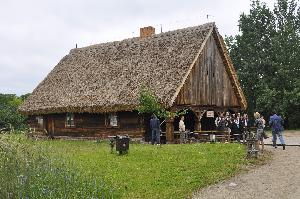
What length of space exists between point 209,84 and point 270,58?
1853 centimetres

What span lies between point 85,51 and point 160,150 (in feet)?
69.5

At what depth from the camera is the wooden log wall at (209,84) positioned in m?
29.5

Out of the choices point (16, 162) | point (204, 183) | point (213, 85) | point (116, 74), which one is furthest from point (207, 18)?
point (16, 162)

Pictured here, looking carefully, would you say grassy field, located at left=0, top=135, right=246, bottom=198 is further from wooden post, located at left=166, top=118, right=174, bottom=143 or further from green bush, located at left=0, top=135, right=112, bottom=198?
wooden post, located at left=166, top=118, right=174, bottom=143

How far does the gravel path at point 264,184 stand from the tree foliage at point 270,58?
2763 cm

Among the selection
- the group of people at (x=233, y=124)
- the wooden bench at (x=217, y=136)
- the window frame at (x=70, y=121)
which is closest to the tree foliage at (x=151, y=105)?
the wooden bench at (x=217, y=136)

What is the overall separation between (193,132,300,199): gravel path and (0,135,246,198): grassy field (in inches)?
21.5

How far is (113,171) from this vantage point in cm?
1578

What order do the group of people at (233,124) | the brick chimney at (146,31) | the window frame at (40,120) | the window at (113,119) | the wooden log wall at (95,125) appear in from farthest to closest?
1. the window frame at (40,120)
2. the brick chimney at (146,31)
3. the window at (113,119)
4. the wooden log wall at (95,125)
5. the group of people at (233,124)

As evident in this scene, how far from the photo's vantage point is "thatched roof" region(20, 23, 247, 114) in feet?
95.1

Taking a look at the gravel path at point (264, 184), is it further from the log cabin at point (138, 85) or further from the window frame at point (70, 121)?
the window frame at point (70, 121)

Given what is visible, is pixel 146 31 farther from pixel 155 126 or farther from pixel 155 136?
pixel 155 126

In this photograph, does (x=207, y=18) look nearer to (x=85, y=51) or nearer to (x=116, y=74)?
(x=116, y=74)

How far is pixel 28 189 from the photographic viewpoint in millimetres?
11102
